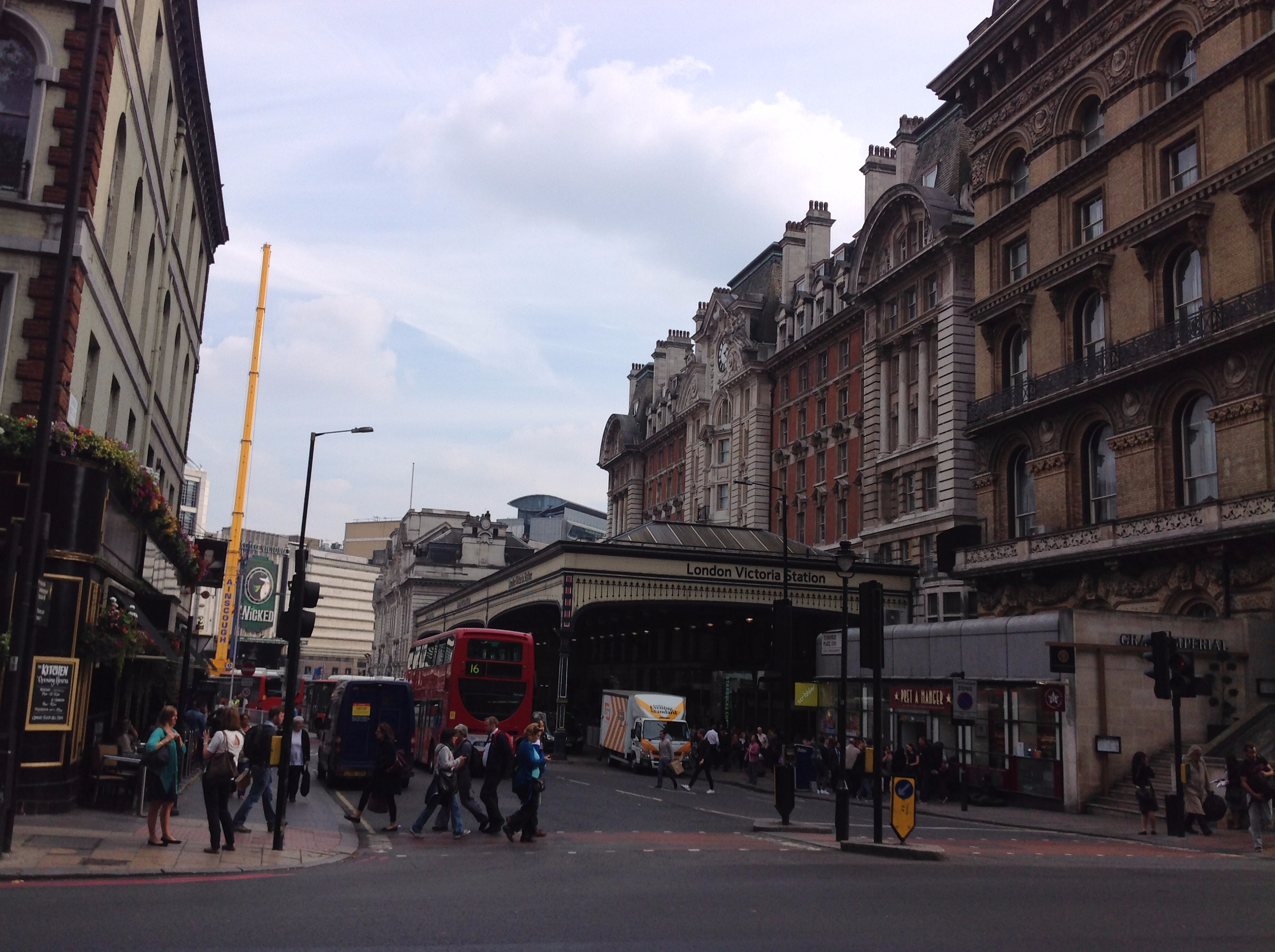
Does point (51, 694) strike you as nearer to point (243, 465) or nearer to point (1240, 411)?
point (1240, 411)

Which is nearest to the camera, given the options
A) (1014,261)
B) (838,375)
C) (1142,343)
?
(1142,343)

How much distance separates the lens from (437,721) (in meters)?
33.5

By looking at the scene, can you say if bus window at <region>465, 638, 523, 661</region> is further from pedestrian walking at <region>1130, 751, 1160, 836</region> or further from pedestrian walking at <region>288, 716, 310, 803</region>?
pedestrian walking at <region>1130, 751, 1160, 836</region>

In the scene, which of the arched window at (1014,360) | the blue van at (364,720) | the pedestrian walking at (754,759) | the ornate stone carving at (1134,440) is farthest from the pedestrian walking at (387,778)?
the arched window at (1014,360)

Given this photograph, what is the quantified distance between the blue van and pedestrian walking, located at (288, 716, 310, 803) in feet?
16.5

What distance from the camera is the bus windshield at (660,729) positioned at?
130 ft

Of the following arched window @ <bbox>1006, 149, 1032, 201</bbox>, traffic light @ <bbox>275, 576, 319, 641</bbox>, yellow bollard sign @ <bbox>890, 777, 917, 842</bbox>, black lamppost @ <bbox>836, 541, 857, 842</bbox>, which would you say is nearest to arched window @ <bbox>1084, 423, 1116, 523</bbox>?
arched window @ <bbox>1006, 149, 1032, 201</bbox>

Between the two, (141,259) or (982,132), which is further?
(982,132)

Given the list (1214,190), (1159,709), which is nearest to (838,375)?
(1214,190)

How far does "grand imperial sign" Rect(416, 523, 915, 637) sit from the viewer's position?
4628 cm

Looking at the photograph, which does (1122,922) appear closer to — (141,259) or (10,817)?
(10,817)

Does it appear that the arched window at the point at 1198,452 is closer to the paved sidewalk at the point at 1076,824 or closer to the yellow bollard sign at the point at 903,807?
the paved sidewalk at the point at 1076,824

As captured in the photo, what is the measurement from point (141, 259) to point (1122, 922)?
70.3 ft

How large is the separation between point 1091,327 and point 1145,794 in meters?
18.6
